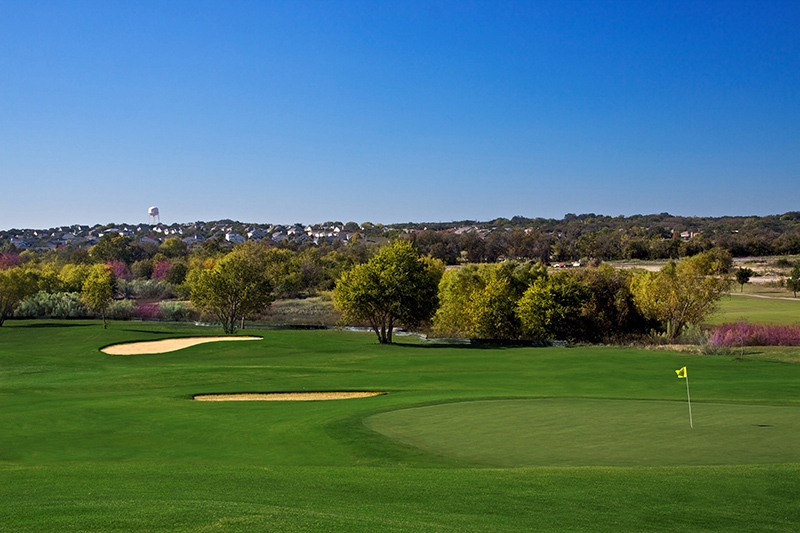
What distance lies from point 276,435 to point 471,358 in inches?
959

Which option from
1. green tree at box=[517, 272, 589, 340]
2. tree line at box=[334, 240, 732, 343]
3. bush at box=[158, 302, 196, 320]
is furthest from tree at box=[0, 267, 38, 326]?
green tree at box=[517, 272, 589, 340]

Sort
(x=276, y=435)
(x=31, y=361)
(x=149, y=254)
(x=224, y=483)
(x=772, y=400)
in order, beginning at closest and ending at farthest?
(x=224, y=483) → (x=276, y=435) → (x=772, y=400) → (x=31, y=361) → (x=149, y=254)

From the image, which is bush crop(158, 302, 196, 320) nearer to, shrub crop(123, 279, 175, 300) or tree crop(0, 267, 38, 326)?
tree crop(0, 267, 38, 326)

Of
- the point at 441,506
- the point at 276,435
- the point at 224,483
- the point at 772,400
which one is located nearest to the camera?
the point at 441,506

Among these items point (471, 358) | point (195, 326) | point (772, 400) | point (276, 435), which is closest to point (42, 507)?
point (276, 435)

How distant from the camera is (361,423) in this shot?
1988 cm

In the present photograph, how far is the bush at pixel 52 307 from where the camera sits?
76.4m

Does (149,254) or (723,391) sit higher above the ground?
(149,254)

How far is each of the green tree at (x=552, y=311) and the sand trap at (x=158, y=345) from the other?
64.2 feet

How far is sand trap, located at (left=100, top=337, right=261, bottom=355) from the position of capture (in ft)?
151

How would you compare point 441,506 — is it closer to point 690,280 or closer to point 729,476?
point 729,476

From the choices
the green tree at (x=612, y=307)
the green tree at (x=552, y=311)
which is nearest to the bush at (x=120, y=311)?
the green tree at (x=552, y=311)

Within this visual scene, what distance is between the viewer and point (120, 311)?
79.2m

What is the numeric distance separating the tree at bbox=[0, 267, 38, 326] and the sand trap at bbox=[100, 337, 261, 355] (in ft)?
80.9
